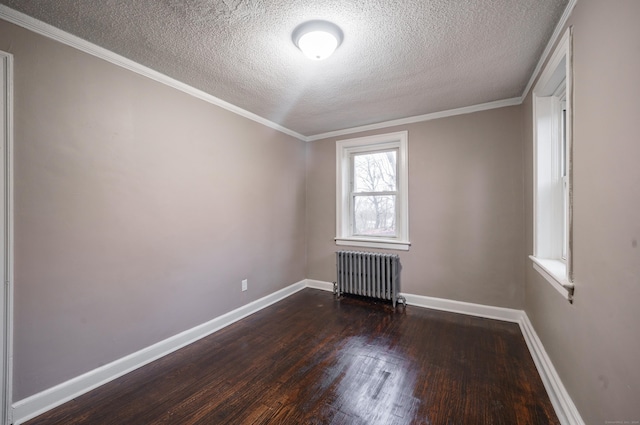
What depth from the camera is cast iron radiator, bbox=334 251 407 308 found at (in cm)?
344

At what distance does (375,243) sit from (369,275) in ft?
1.50

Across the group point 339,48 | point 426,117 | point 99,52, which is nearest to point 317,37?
point 339,48

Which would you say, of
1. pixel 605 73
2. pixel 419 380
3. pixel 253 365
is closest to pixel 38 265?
pixel 253 365

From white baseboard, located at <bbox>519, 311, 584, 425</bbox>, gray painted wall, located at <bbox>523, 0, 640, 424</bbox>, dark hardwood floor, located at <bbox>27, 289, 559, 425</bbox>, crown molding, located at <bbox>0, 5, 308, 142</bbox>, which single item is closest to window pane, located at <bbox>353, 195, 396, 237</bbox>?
dark hardwood floor, located at <bbox>27, 289, 559, 425</bbox>

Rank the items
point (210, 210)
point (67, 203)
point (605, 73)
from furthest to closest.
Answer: point (210, 210)
point (67, 203)
point (605, 73)

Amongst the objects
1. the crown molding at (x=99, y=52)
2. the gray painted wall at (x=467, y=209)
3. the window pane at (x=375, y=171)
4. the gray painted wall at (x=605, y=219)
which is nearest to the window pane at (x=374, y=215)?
the window pane at (x=375, y=171)

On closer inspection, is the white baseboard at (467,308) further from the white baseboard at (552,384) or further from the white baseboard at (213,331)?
the white baseboard at (552,384)

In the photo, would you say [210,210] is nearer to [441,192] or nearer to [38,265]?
[38,265]

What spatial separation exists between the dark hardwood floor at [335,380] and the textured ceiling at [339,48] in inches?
97.0

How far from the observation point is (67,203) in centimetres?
179

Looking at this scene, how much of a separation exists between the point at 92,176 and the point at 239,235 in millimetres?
1489

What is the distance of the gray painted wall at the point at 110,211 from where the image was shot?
1645 mm

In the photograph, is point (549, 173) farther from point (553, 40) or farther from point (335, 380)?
point (335, 380)

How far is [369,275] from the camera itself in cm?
357
